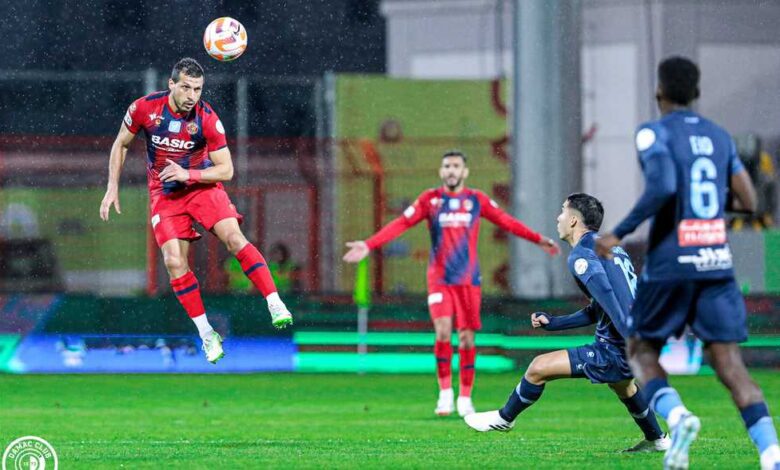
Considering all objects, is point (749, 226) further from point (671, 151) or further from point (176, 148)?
point (671, 151)

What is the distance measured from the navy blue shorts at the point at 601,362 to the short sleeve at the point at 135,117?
338cm

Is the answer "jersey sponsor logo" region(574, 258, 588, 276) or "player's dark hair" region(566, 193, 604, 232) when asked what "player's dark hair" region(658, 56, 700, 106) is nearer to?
"jersey sponsor logo" region(574, 258, 588, 276)

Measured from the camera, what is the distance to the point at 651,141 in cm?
652

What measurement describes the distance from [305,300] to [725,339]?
11059 mm

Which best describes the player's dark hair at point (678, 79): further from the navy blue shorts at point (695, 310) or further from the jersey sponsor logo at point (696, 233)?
the navy blue shorts at point (695, 310)

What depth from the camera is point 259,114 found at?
985 inches

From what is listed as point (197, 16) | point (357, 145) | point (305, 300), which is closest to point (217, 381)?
point (305, 300)

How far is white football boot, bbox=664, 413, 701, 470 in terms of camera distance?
6.26 m

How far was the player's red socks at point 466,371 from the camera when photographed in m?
12.6

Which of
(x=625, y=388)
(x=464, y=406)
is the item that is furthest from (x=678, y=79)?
(x=464, y=406)

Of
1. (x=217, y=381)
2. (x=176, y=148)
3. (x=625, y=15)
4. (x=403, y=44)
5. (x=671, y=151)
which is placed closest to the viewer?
(x=671, y=151)

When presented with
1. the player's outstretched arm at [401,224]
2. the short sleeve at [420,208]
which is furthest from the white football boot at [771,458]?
the short sleeve at [420,208]

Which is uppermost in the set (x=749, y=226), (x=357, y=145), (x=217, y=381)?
(x=357, y=145)

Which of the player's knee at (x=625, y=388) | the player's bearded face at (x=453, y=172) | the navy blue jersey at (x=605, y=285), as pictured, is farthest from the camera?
the player's bearded face at (x=453, y=172)
